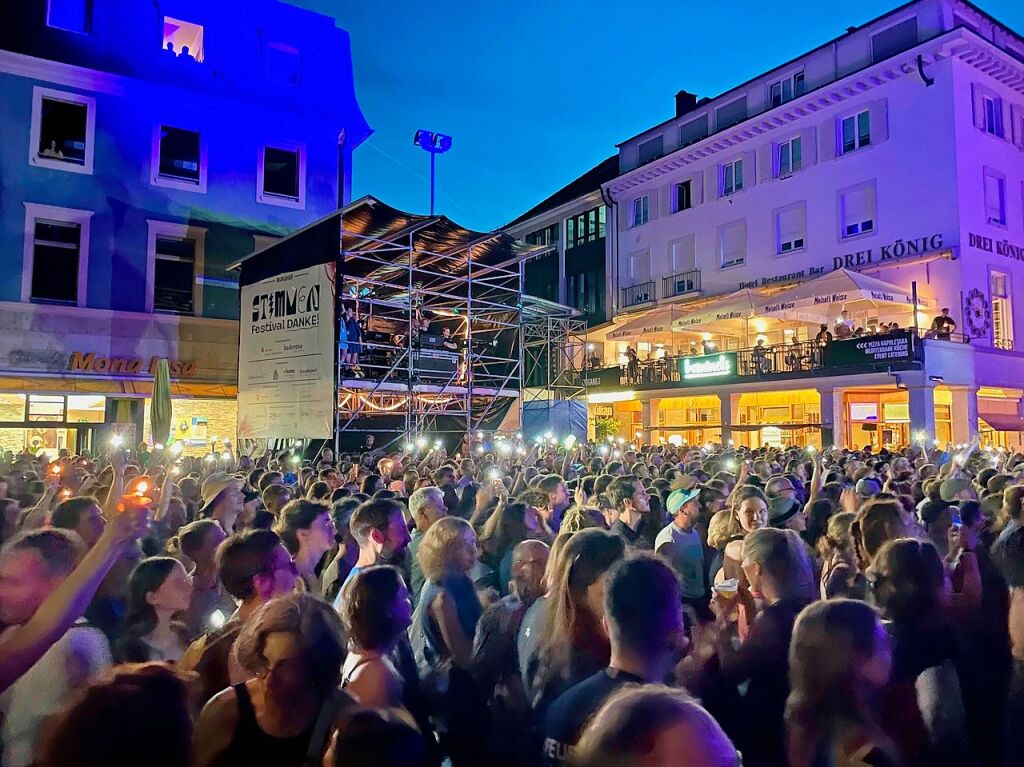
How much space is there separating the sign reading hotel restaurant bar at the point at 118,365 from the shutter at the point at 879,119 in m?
22.1

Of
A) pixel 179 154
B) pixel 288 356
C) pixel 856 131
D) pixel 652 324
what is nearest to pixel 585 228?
pixel 652 324

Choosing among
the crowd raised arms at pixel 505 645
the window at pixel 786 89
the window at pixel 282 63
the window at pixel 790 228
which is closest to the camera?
the crowd raised arms at pixel 505 645

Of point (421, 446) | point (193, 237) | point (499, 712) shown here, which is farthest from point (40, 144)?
point (499, 712)

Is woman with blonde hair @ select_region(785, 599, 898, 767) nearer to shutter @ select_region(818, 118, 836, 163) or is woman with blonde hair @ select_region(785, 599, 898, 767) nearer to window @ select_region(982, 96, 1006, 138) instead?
window @ select_region(982, 96, 1006, 138)

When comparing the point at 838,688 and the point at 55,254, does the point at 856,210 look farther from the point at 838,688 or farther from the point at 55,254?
the point at 838,688

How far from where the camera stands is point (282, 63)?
23203 millimetres

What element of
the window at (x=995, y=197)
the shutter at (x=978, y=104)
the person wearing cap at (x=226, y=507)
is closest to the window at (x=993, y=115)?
the shutter at (x=978, y=104)

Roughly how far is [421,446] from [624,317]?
685 inches

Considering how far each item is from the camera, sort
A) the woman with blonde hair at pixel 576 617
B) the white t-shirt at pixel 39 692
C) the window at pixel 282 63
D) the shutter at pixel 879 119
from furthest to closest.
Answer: the shutter at pixel 879 119
the window at pixel 282 63
the woman with blonde hair at pixel 576 617
the white t-shirt at pixel 39 692

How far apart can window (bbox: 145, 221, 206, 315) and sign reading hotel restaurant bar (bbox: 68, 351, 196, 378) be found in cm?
152

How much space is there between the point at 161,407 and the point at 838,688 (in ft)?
38.7

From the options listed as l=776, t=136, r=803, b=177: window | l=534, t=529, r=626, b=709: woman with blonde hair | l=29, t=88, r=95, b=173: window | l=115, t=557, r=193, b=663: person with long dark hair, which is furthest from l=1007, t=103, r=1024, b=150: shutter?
l=115, t=557, r=193, b=663: person with long dark hair

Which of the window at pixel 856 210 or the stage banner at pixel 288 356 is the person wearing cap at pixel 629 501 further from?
→ the window at pixel 856 210

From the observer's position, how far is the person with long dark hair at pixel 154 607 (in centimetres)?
323
